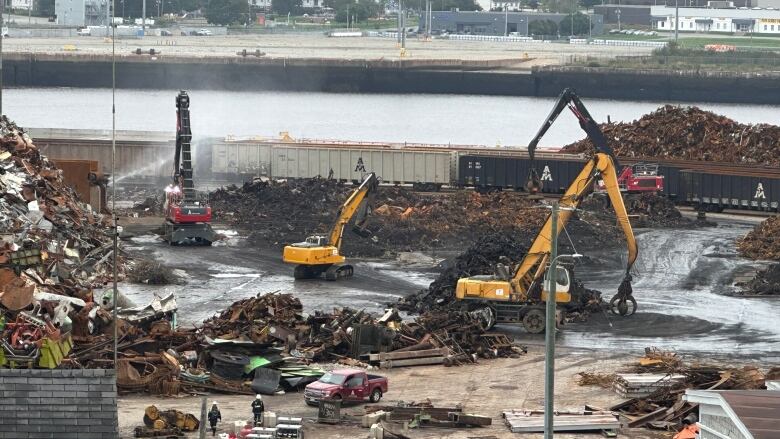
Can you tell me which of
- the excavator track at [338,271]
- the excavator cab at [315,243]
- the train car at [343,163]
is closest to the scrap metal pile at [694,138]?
the train car at [343,163]

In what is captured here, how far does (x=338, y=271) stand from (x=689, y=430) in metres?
25.7

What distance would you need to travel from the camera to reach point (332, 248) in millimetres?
57406

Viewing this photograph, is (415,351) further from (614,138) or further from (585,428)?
(614,138)

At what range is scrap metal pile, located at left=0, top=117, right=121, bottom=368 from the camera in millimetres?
39062

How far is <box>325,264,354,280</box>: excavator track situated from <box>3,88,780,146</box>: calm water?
85471mm

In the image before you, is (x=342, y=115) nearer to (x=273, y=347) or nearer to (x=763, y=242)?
(x=763, y=242)

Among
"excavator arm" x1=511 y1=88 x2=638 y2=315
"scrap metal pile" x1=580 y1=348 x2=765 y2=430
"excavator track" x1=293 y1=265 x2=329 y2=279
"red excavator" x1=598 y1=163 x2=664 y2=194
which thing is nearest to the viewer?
"scrap metal pile" x1=580 y1=348 x2=765 y2=430

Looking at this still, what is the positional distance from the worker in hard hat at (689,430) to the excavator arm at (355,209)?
79.5 feet

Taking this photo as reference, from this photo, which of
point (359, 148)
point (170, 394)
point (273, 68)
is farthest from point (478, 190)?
point (273, 68)

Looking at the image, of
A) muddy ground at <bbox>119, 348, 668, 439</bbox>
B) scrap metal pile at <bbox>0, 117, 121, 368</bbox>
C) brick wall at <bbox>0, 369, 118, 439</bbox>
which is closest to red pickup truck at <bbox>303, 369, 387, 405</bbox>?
muddy ground at <bbox>119, 348, 668, 439</bbox>

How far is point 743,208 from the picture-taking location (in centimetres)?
7594

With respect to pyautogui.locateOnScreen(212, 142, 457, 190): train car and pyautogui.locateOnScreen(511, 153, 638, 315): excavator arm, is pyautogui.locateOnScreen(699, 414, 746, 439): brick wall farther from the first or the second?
pyautogui.locateOnScreen(212, 142, 457, 190): train car

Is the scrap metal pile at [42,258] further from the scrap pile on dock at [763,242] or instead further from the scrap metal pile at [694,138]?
the scrap metal pile at [694,138]

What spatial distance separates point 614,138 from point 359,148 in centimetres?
1456
